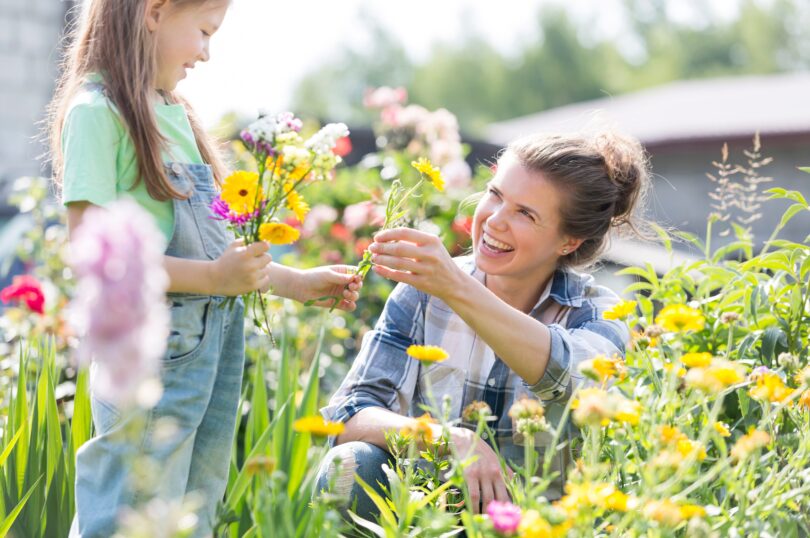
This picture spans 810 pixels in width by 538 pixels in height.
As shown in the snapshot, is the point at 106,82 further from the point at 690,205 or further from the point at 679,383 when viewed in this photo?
the point at 690,205

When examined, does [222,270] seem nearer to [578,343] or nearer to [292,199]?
[292,199]

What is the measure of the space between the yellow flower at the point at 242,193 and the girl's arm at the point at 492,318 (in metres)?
0.34

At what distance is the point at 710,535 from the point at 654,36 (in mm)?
37986

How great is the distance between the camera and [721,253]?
7.53 feet

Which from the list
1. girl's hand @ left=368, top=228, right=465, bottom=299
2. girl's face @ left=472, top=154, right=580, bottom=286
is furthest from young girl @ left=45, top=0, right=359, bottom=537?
girl's face @ left=472, top=154, right=580, bottom=286

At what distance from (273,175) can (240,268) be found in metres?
0.16

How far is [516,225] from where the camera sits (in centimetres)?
227

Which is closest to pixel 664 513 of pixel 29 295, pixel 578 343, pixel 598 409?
pixel 598 409

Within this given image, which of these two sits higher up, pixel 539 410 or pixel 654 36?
pixel 654 36

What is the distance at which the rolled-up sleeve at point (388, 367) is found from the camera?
225 centimetres

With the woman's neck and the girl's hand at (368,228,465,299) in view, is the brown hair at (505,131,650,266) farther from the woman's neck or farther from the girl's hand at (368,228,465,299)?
the girl's hand at (368,228,465,299)

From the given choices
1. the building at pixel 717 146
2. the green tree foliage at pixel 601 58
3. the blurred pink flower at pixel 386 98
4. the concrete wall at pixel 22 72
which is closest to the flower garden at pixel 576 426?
the blurred pink flower at pixel 386 98

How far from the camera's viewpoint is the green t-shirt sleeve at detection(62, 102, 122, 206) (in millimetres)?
1680

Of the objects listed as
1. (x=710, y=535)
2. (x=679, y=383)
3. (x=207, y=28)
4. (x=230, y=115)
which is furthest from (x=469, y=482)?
(x=230, y=115)
